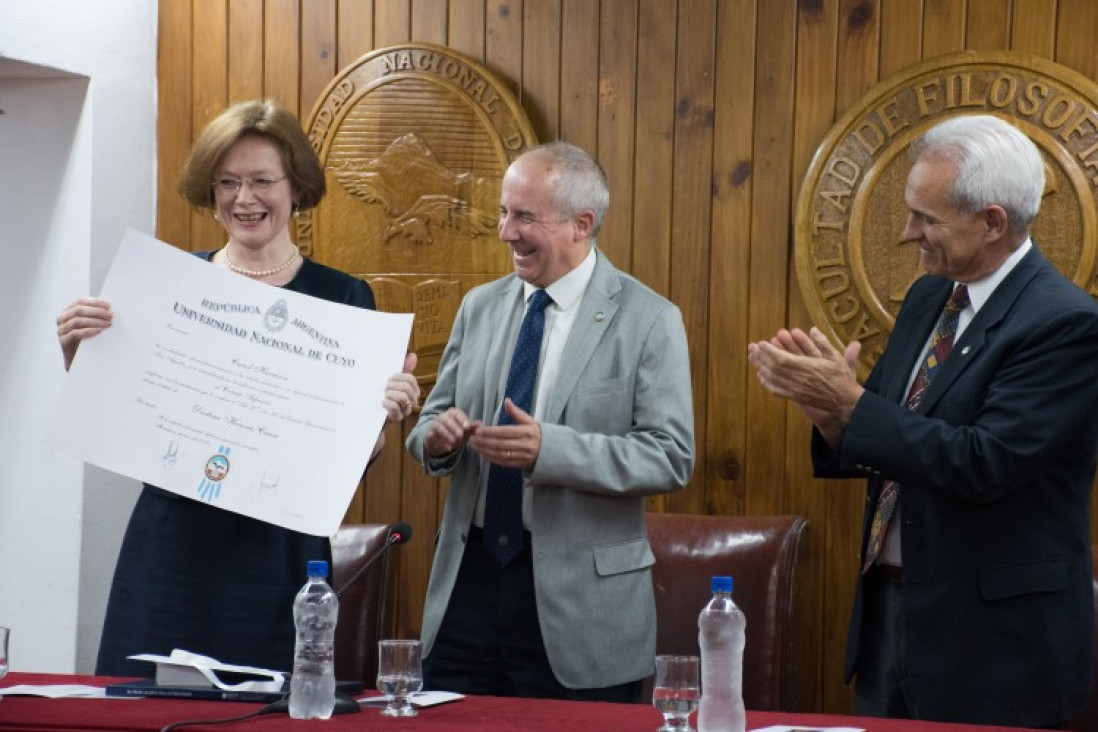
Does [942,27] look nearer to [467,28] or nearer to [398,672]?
[467,28]

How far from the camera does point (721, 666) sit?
2.21 metres

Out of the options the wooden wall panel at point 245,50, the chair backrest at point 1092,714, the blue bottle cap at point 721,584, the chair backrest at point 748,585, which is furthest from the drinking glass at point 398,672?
the wooden wall panel at point 245,50

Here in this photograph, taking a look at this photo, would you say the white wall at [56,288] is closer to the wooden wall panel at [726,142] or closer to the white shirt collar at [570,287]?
the wooden wall panel at [726,142]

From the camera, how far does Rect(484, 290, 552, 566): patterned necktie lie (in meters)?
3.07

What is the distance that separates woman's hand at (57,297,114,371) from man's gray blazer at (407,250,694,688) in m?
0.73

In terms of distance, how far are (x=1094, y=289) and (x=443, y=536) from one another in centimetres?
184

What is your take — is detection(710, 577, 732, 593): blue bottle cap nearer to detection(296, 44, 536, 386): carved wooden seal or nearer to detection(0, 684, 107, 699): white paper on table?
detection(0, 684, 107, 699): white paper on table

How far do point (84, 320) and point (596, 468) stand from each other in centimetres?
106

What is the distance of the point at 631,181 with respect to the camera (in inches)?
167

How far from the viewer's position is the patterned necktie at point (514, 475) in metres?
3.07

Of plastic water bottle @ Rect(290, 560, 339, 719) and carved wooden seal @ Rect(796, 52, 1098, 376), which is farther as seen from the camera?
carved wooden seal @ Rect(796, 52, 1098, 376)

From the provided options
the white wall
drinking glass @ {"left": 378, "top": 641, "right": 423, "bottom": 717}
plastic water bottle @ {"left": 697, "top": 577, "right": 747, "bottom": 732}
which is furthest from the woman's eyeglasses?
the white wall

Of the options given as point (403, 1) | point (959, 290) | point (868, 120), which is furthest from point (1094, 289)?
point (403, 1)
